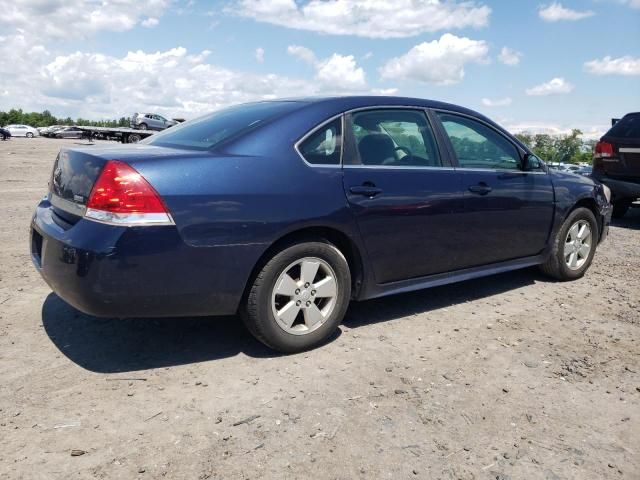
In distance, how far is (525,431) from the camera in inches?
108

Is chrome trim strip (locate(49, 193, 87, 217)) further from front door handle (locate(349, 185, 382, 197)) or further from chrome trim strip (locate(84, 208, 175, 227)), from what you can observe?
front door handle (locate(349, 185, 382, 197))

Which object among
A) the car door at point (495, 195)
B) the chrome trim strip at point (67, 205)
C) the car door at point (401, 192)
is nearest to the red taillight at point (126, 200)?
the chrome trim strip at point (67, 205)

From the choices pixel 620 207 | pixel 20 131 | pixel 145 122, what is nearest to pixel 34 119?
pixel 20 131

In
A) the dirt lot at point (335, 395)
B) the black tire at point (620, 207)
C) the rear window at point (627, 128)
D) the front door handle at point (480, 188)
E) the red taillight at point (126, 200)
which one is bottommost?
the dirt lot at point (335, 395)

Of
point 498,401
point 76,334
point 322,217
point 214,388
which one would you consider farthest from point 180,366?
point 498,401

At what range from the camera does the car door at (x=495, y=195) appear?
172 inches

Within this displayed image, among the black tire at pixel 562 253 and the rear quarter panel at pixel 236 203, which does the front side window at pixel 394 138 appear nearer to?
the rear quarter panel at pixel 236 203

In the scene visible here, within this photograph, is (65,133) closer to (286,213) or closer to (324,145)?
(324,145)

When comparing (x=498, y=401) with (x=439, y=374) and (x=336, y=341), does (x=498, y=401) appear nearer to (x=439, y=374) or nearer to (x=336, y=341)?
(x=439, y=374)

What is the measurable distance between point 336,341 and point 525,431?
1403 millimetres

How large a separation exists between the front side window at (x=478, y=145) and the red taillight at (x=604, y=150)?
187 inches

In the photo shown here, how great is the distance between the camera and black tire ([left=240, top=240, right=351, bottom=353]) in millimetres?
3305

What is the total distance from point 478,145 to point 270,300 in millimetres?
2314

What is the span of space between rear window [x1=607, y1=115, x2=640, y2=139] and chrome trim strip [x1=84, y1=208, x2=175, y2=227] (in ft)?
26.0
